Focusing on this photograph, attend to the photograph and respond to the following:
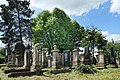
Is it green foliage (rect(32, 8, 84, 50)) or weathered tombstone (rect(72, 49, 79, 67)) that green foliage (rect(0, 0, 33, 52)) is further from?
weathered tombstone (rect(72, 49, 79, 67))

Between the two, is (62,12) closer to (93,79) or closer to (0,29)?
(0,29)

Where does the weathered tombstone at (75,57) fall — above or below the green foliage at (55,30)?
below

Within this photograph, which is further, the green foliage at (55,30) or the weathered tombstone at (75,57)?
the green foliage at (55,30)

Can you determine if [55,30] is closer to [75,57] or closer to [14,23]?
[14,23]

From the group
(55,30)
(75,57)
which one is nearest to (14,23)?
(55,30)

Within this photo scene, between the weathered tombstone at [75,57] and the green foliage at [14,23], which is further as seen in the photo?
the green foliage at [14,23]

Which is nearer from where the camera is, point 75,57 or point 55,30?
point 75,57

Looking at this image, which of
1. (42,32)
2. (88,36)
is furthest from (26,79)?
(42,32)

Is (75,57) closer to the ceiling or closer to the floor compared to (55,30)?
closer to the floor

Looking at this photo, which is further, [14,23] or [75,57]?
[14,23]

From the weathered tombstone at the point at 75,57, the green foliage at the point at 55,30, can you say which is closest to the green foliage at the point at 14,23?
the green foliage at the point at 55,30

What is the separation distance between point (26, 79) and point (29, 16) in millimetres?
39156

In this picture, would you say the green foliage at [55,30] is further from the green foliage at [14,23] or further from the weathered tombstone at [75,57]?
the weathered tombstone at [75,57]

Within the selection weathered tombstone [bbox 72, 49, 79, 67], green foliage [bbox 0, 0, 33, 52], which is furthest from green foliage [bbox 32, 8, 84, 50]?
weathered tombstone [bbox 72, 49, 79, 67]
